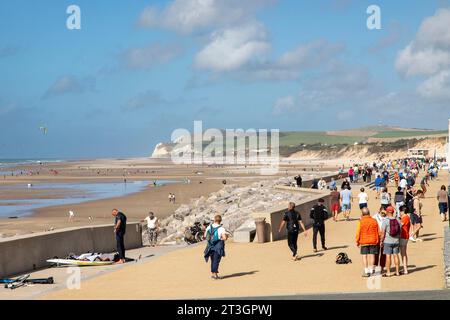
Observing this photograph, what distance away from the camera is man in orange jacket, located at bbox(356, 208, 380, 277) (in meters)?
13.6

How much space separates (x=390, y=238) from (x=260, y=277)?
2.67 meters

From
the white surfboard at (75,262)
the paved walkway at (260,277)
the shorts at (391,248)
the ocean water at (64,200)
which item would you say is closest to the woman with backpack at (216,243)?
the paved walkway at (260,277)

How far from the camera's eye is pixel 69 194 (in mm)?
61406

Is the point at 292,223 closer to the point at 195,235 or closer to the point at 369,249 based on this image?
the point at 369,249

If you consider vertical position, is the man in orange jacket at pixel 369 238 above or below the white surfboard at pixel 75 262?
above

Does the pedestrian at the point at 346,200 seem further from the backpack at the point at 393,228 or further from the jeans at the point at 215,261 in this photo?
the jeans at the point at 215,261

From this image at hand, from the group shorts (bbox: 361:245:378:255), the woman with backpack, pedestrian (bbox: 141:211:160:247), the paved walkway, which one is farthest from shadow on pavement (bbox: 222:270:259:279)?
pedestrian (bbox: 141:211:160:247)

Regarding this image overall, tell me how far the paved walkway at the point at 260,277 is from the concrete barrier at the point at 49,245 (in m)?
1.80

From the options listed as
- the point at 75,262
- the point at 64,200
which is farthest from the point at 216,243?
the point at 64,200

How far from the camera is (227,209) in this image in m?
35.2

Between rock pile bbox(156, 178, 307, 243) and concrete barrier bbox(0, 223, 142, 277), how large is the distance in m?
6.87

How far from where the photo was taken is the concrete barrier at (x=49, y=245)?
15.0 m
